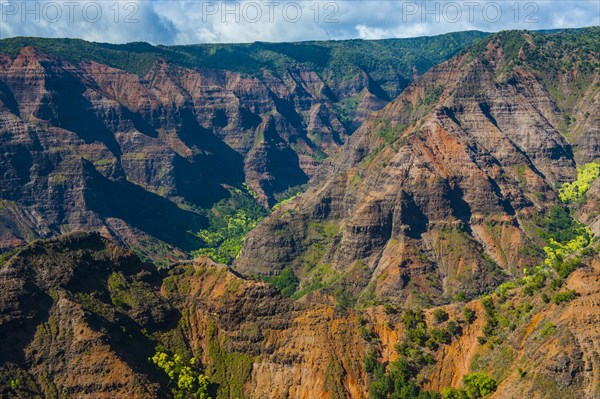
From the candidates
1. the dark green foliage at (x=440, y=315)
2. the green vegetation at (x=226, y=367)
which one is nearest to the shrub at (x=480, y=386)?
the dark green foliage at (x=440, y=315)

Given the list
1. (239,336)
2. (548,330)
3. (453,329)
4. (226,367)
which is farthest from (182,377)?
(548,330)

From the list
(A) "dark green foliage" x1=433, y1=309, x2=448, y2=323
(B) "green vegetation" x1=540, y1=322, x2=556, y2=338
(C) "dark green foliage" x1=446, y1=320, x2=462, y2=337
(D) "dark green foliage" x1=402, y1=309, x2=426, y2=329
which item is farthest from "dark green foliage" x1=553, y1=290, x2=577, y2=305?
(D) "dark green foliage" x1=402, y1=309, x2=426, y2=329

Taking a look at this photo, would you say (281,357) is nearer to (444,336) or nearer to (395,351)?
(395,351)

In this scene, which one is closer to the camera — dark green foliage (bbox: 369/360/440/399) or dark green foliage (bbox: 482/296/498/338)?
dark green foliage (bbox: 369/360/440/399)

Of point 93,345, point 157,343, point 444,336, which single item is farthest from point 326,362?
point 93,345

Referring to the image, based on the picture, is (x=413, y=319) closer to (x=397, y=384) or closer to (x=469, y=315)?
(x=469, y=315)

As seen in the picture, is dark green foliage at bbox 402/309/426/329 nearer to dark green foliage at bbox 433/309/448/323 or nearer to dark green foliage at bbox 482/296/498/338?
dark green foliage at bbox 433/309/448/323
